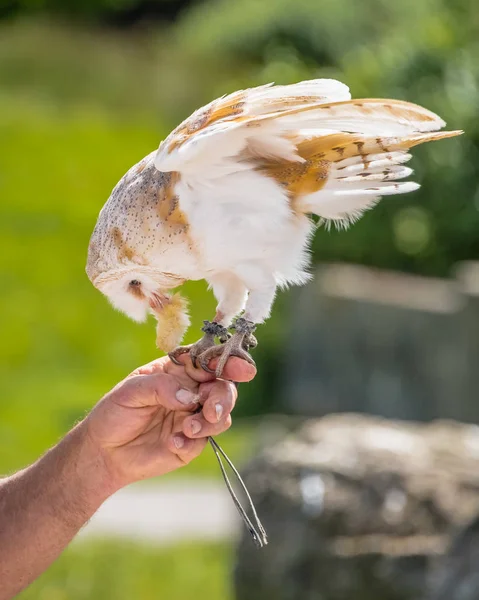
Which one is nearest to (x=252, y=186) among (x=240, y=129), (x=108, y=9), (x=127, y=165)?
(x=240, y=129)

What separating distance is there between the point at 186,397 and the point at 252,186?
50 cm

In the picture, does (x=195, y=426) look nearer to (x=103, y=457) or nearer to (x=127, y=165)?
(x=103, y=457)

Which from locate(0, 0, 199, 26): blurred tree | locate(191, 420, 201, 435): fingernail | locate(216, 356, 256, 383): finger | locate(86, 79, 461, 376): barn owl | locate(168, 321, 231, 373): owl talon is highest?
locate(0, 0, 199, 26): blurred tree

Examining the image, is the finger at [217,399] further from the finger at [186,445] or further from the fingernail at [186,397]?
the finger at [186,445]

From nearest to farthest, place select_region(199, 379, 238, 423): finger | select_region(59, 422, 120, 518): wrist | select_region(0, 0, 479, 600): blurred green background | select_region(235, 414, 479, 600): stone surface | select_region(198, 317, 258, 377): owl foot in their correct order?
1. select_region(198, 317, 258, 377): owl foot
2. select_region(199, 379, 238, 423): finger
3. select_region(59, 422, 120, 518): wrist
4. select_region(235, 414, 479, 600): stone surface
5. select_region(0, 0, 479, 600): blurred green background

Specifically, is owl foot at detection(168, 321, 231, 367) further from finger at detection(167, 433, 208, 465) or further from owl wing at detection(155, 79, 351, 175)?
owl wing at detection(155, 79, 351, 175)

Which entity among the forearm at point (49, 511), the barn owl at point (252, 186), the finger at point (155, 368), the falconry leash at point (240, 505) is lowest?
the forearm at point (49, 511)

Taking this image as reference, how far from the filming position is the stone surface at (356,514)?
4.47 m

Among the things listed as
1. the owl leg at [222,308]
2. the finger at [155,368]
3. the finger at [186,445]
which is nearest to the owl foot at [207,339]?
the owl leg at [222,308]

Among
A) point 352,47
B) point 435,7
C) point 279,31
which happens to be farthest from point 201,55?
point 435,7

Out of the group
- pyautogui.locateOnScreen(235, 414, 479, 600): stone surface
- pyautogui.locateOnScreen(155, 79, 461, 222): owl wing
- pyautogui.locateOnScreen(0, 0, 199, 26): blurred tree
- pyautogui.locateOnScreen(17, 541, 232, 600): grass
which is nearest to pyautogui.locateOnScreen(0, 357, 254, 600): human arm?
pyautogui.locateOnScreen(155, 79, 461, 222): owl wing

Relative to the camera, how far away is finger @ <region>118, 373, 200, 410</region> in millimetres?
2486

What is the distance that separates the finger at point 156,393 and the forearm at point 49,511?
22 cm

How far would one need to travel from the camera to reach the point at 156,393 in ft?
8.32
